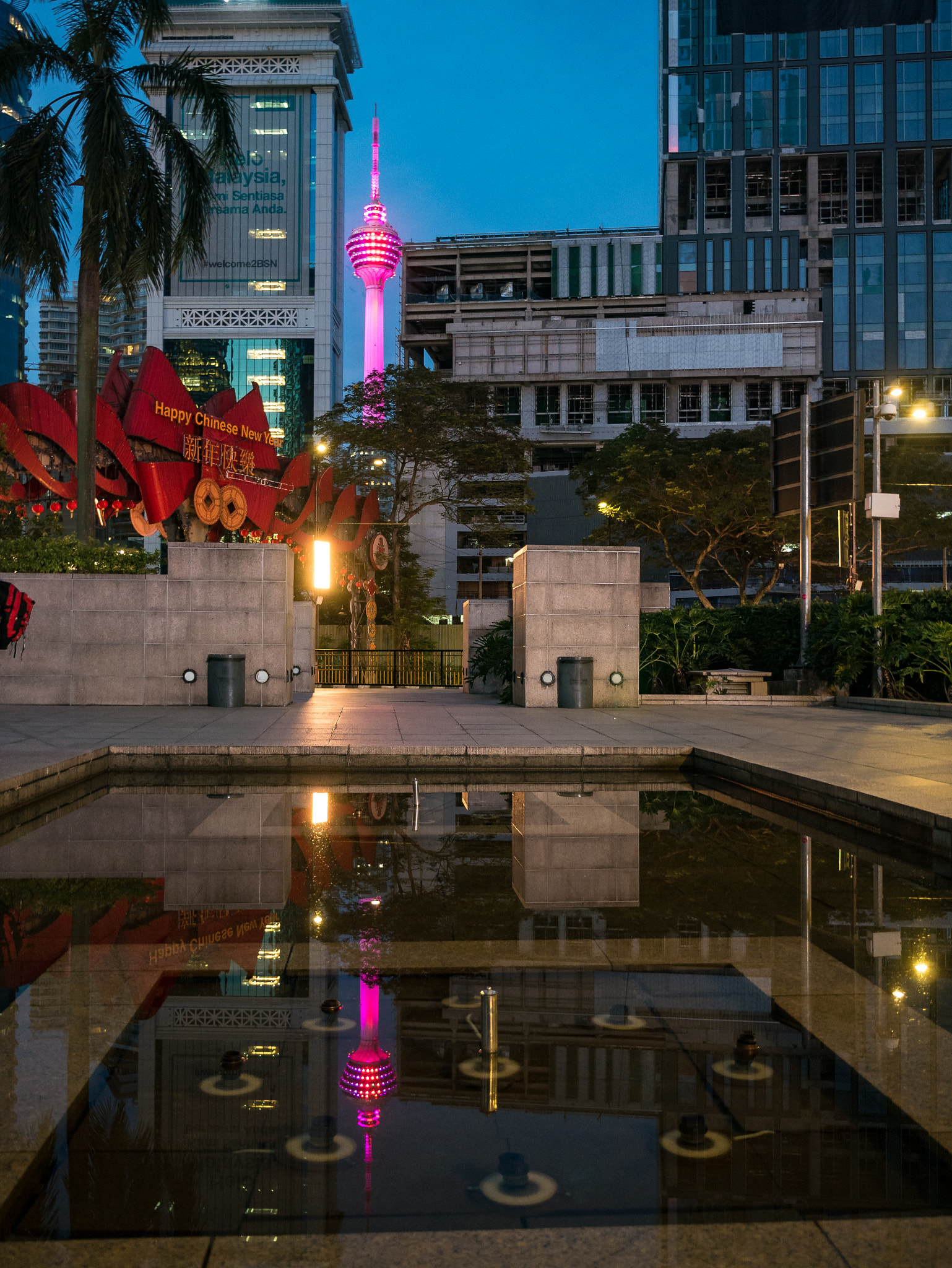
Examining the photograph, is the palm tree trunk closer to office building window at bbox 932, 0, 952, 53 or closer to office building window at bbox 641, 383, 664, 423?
office building window at bbox 641, 383, 664, 423

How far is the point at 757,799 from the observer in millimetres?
9211

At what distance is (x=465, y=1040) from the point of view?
3.51 meters

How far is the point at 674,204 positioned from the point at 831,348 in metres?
23.7

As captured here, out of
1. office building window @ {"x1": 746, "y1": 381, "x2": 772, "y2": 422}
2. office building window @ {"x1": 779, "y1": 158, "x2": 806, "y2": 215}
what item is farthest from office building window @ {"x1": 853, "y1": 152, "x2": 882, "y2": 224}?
office building window @ {"x1": 746, "y1": 381, "x2": 772, "y2": 422}

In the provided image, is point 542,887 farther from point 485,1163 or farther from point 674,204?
point 674,204

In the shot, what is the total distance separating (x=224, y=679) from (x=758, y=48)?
367 feet

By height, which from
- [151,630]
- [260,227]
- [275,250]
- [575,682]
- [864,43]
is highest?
[864,43]

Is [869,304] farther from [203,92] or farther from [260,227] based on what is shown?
[203,92]

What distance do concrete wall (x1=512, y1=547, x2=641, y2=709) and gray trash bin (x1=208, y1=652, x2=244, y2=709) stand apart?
553 cm

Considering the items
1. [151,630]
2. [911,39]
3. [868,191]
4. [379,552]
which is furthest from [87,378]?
[911,39]

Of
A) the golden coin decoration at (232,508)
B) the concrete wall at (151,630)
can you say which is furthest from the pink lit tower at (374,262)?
the concrete wall at (151,630)

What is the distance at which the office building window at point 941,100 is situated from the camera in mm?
100625

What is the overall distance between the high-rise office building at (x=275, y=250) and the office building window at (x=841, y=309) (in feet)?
192

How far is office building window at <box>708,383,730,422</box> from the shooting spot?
9869cm
